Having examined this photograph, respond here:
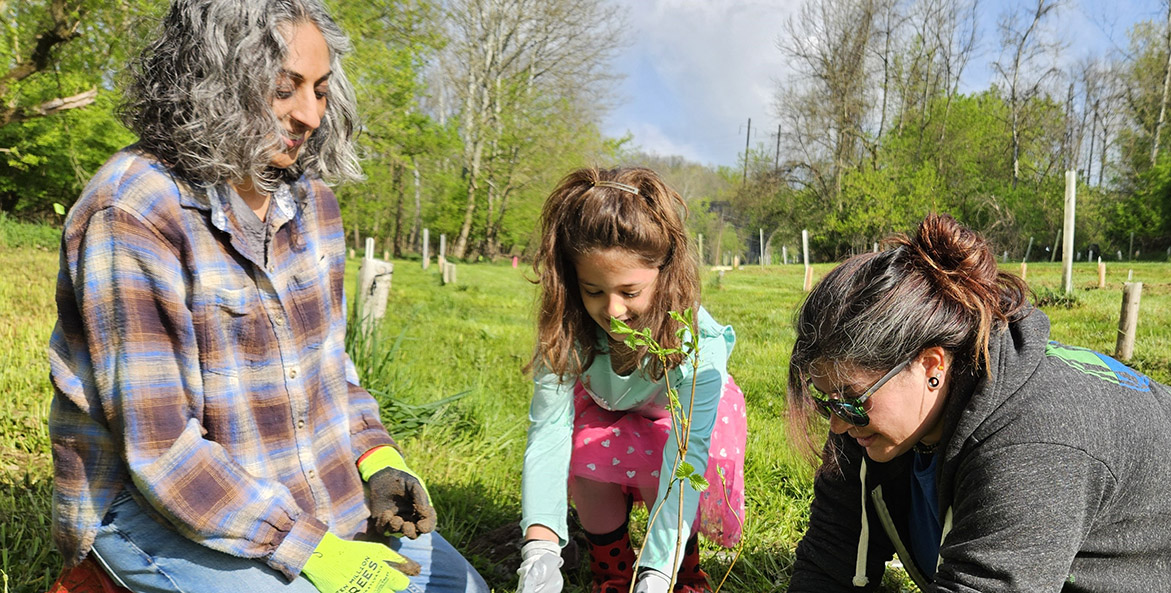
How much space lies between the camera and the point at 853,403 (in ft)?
4.48

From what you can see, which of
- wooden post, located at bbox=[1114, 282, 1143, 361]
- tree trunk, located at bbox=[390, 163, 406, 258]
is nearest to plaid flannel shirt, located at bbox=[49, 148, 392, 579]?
wooden post, located at bbox=[1114, 282, 1143, 361]

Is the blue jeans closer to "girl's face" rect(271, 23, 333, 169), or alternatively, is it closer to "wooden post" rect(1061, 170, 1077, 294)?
"girl's face" rect(271, 23, 333, 169)

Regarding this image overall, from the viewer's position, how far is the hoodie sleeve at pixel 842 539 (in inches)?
69.7

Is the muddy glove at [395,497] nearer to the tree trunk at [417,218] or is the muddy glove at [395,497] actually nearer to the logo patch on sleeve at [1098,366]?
the logo patch on sleeve at [1098,366]

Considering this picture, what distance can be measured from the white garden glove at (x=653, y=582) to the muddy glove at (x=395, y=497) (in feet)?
1.78

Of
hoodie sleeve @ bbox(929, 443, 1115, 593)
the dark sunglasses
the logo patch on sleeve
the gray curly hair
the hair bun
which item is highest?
the gray curly hair

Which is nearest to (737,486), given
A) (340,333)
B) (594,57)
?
(340,333)

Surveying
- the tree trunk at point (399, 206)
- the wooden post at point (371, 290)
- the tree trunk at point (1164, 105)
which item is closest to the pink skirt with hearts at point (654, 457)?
the wooden post at point (371, 290)

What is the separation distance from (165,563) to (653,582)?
1.03 meters

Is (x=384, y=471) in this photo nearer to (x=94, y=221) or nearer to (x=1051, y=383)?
(x=94, y=221)

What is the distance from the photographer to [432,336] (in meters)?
6.43

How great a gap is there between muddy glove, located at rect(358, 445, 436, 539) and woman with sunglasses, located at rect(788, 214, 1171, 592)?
0.98m

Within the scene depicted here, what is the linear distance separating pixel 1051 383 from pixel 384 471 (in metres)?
1.50

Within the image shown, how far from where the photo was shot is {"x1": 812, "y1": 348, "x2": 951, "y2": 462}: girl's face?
1340 mm
